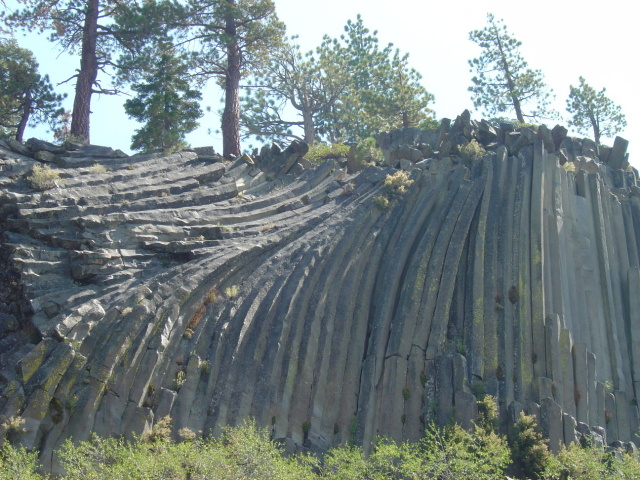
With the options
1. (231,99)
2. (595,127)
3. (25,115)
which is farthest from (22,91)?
(595,127)

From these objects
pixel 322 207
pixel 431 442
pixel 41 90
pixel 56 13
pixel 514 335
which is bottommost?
pixel 431 442

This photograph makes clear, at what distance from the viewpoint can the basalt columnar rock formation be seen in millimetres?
21875

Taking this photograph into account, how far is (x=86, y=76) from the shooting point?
33.4 meters

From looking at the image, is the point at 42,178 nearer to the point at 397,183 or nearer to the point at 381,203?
the point at 381,203

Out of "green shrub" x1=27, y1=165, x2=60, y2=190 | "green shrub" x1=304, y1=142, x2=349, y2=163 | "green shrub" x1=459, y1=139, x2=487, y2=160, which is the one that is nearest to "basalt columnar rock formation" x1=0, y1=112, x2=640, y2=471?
"green shrub" x1=459, y1=139, x2=487, y2=160

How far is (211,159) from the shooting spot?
3106cm

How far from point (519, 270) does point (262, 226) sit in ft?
29.1

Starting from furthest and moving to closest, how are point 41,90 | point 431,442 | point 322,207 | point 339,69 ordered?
point 339,69
point 41,90
point 322,207
point 431,442

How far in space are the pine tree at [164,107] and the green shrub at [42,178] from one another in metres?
6.55

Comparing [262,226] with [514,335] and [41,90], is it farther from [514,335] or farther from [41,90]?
[41,90]

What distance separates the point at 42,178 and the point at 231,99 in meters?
12.0

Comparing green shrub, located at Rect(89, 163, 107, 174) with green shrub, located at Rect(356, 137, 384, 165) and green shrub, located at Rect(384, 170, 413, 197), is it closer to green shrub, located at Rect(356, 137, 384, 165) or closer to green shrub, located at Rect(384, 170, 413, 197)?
green shrub, located at Rect(384, 170, 413, 197)

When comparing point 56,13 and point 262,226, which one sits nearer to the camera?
point 262,226

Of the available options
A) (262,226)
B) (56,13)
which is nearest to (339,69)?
(56,13)
